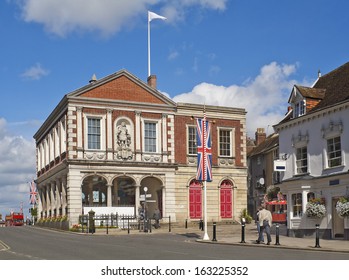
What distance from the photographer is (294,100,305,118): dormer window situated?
34031mm

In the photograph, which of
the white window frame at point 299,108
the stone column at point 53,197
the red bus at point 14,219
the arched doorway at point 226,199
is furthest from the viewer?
the red bus at point 14,219

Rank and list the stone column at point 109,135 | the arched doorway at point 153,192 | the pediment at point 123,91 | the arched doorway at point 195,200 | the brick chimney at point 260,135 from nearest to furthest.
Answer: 1. the pediment at point 123,91
2. the stone column at point 109,135
3. the arched doorway at point 195,200
4. the arched doorway at point 153,192
5. the brick chimney at point 260,135

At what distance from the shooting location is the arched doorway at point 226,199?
52531mm

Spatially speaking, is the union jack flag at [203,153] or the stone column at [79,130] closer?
the union jack flag at [203,153]

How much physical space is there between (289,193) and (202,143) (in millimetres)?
5819

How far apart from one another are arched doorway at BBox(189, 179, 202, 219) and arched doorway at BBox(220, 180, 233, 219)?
1999mm

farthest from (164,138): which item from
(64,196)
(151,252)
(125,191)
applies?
(151,252)

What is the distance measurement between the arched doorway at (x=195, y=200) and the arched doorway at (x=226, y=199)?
1999 mm

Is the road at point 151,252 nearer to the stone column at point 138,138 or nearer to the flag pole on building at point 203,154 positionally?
the flag pole on building at point 203,154

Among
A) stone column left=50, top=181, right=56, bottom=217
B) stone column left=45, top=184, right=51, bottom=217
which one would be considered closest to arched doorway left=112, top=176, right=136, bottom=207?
stone column left=50, top=181, right=56, bottom=217

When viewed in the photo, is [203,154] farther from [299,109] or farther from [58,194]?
[58,194]

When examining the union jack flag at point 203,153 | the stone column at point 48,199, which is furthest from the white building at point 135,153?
the union jack flag at point 203,153

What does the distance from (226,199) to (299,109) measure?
19719 millimetres

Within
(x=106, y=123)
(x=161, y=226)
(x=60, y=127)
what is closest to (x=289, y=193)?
(x=161, y=226)
